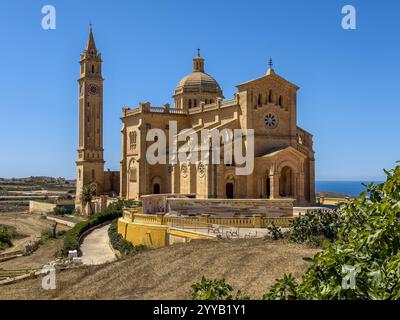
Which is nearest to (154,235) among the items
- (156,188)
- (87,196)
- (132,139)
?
(156,188)

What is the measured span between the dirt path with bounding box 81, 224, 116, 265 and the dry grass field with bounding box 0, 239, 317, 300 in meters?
7.52

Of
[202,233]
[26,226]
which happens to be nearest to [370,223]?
[202,233]

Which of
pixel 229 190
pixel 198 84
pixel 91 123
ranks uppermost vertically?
pixel 198 84

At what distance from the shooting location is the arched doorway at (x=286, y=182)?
143ft

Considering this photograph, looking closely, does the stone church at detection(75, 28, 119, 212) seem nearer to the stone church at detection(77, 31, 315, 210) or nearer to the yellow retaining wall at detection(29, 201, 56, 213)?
the stone church at detection(77, 31, 315, 210)

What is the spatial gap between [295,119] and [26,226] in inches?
1480

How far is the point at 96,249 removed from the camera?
35.5m

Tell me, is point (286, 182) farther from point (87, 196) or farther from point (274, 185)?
point (87, 196)

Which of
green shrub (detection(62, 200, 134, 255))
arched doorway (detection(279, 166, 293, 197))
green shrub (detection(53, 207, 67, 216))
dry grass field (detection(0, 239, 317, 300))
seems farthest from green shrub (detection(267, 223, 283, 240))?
green shrub (detection(53, 207, 67, 216))

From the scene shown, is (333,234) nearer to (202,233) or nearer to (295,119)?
(202,233)

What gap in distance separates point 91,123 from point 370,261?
59252 millimetres
